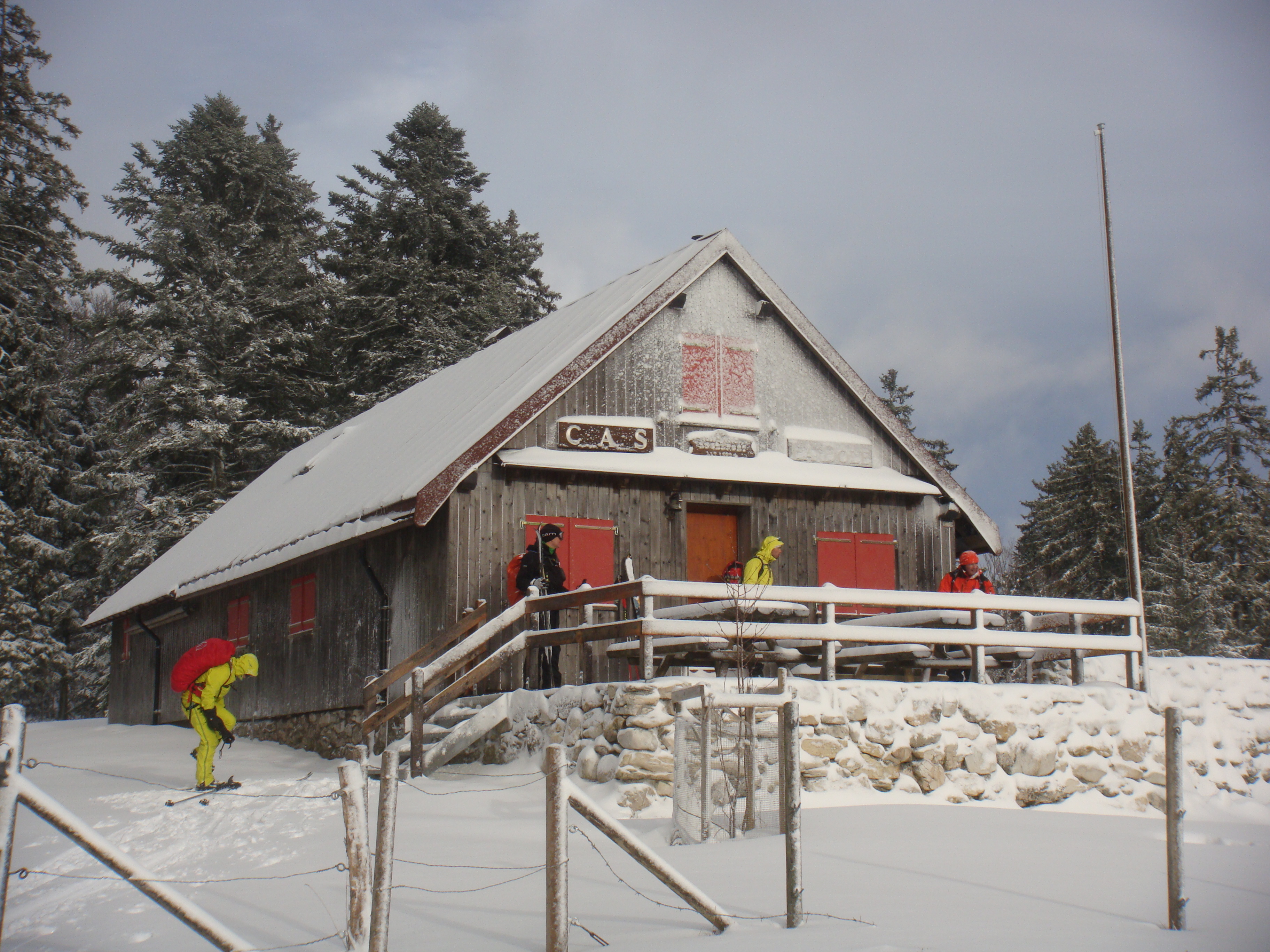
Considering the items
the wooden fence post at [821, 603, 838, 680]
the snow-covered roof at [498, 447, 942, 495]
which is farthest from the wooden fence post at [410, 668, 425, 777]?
the wooden fence post at [821, 603, 838, 680]

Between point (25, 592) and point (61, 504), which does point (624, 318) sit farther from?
point (25, 592)

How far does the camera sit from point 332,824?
10016 millimetres

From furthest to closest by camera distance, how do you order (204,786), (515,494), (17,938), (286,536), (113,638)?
(113,638)
(286,536)
(515,494)
(204,786)
(17,938)

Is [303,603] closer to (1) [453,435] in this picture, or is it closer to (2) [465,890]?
(1) [453,435]

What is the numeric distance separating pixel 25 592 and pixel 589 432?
75.7ft

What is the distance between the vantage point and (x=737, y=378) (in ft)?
52.3

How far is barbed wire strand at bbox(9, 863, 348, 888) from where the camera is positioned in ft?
19.3

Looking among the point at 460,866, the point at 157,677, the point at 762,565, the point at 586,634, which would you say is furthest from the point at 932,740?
the point at 157,677

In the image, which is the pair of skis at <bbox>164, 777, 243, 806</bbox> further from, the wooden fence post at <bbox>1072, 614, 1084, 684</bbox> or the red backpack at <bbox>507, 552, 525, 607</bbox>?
the wooden fence post at <bbox>1072, 614, 1084, 684</bbox>

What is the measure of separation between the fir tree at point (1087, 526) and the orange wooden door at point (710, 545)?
20.8m

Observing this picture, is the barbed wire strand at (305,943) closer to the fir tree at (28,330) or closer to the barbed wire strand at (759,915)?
the barbed wire strand at (759,915)

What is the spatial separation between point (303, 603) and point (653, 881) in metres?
11.0

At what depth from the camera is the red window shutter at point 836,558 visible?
15870 mm

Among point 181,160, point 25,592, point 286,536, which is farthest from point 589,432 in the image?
point 181,160
